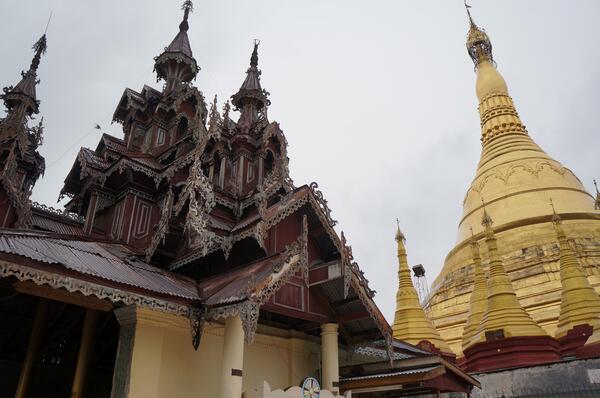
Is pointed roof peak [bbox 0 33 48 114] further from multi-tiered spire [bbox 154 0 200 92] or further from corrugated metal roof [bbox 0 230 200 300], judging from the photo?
corrugated metal roof [bbox 0 230 200 300]

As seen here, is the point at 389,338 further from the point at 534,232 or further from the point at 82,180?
the point at 534,232

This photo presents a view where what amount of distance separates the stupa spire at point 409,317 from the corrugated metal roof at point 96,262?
15692 mm

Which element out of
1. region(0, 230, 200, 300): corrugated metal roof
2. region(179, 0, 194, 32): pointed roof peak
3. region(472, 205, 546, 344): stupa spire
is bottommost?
region(0, 230, 200, 300): corrugated metal roof

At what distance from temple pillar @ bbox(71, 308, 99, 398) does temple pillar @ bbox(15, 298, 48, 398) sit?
105 centimetres

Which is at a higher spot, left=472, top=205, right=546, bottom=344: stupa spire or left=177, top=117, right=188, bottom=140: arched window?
left=177, top=117, right=188, bottom=140: arched window

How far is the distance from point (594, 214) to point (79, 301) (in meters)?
31.6

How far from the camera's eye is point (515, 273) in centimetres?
2822

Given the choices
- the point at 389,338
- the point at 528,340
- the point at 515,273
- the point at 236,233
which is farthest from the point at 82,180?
the point at 515,273

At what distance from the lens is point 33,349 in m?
10.9

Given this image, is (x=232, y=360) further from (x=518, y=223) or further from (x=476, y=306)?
(x=518, y=223)

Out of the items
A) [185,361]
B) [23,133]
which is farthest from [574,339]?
[23,133]

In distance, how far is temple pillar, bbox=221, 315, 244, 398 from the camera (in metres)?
9.33

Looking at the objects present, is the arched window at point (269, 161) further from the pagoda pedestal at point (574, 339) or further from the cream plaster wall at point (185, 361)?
the pagoda pedestal at point (574, 339)

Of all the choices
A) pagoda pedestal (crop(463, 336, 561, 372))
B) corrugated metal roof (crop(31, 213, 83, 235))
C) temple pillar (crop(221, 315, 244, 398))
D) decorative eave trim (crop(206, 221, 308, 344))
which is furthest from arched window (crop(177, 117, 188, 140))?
pagoda pedestal (crop(463, 336, 561, 372))
